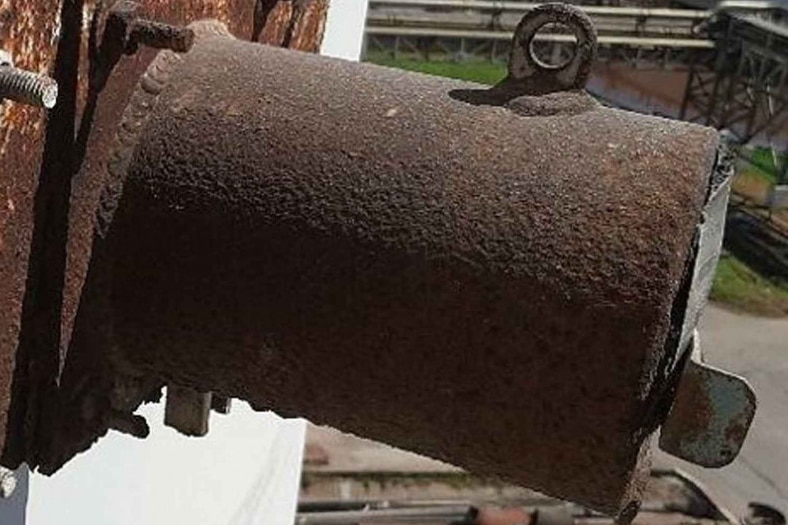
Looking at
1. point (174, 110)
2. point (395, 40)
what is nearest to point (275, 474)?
point (174, 110)

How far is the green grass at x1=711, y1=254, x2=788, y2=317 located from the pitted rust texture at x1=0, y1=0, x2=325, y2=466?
714 cm

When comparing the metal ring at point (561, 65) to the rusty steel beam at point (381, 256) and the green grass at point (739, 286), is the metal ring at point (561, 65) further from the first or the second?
the green grass at point (739, 286)

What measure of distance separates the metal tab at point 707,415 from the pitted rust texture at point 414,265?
0.03 m

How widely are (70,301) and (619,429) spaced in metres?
0.47

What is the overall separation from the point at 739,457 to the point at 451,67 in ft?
14.9

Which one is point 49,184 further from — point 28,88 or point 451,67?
point 451,67

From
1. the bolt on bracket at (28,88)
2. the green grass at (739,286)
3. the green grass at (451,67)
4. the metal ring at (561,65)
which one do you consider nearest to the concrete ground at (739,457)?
the green grass at (739,286)

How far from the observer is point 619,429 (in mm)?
905

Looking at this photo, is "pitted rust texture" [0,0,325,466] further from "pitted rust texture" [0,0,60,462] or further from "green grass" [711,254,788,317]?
"green grass" [711,254,788,317]

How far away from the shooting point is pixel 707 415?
3.04ft

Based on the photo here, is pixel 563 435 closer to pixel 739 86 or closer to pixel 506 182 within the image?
pixel 506 182

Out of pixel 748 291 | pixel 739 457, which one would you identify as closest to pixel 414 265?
pixel 739 457

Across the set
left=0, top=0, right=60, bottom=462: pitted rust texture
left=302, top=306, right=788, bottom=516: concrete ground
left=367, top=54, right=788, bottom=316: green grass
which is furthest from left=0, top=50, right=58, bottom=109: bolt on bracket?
left=367, top=54, right=788, bottom=316: green grass

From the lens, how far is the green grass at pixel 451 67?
9.16m
